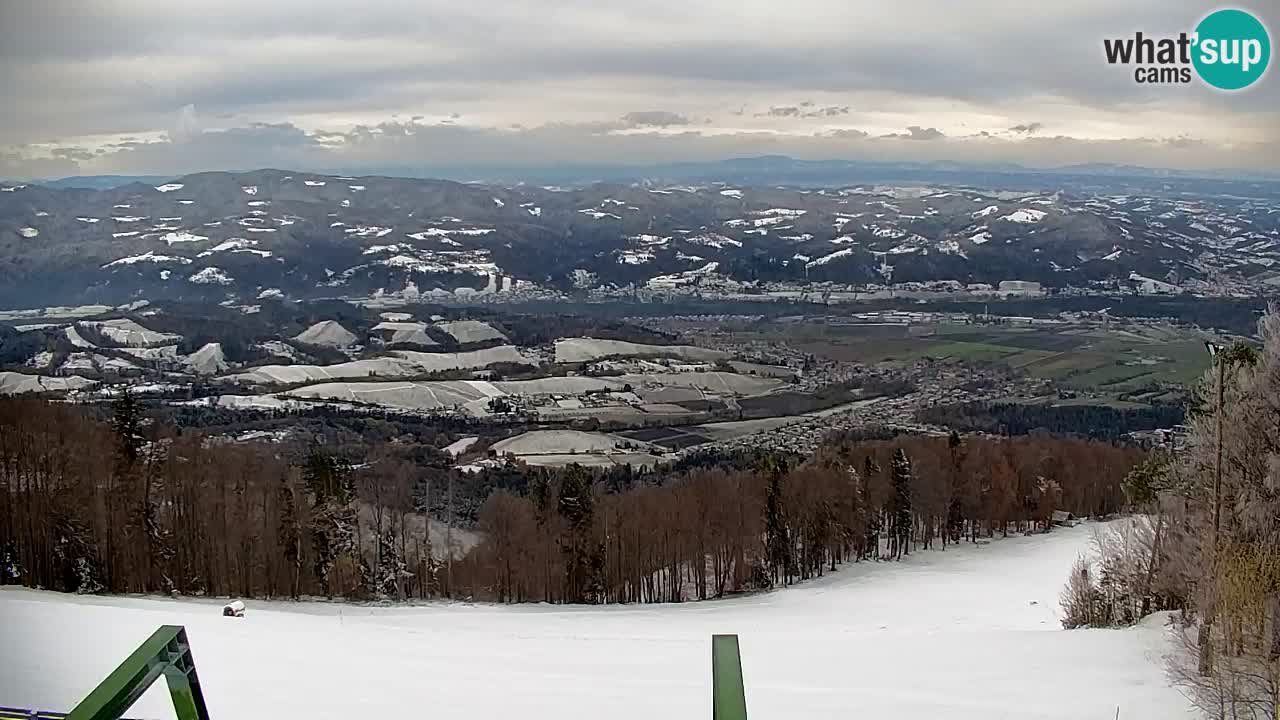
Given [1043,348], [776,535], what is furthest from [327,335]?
[1043,348]

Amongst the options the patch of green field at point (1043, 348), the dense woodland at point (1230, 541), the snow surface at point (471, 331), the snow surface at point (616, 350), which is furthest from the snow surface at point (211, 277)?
the dense woodland at point (1230, 541)

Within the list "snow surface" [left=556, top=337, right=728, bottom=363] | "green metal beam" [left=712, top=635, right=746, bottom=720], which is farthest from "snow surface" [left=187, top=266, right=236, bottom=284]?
"green metal beam" [left=712, top=635, right=746, bottom=720]

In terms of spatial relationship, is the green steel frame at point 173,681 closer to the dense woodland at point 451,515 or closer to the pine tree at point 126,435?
the dense woodland at point 451,515

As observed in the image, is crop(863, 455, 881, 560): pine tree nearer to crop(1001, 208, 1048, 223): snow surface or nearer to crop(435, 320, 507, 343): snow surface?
crop(435, 320, 507, 343): snow surface

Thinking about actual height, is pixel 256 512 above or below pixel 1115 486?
above

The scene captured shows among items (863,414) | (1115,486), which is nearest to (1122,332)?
(863,414)

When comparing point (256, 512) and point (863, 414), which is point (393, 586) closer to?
point (256, 512)

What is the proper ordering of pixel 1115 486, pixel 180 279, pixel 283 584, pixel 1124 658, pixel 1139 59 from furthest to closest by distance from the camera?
pixel 180 279 < pixel 1115 486 < pixel 283 584 < pixel 1139 59 < pixel 1124 658

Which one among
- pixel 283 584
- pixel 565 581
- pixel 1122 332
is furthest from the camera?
pixel 1122 332
